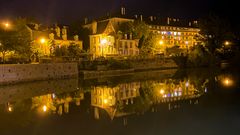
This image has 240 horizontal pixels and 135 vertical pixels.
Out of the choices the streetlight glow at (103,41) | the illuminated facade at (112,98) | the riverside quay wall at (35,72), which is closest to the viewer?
the illuminated facade at (112,98)

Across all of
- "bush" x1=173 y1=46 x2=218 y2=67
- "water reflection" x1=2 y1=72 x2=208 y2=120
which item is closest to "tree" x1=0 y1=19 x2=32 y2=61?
"water reflection" x1=2 y1=72 x2=208 y2=120

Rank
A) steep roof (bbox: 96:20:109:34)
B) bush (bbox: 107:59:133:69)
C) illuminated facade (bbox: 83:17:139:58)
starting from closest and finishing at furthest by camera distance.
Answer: bush (bbox: 107:59:133:69), illuminated facade (bbox: 83:17:139:58), steep roof (bbox: 96:20:109:34)

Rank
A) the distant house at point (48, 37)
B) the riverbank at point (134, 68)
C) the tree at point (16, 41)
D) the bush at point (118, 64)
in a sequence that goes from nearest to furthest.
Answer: the tree at point (16, 41) < the riverbank at point (134, 68) < the bush at point (118, 64) < the distant house at point (48, 37)

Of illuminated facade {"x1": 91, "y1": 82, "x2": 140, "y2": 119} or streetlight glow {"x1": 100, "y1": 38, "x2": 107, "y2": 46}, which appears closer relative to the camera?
illuminated facade {"x1": 91, "y1": 82, "x2": 140, "y2": 119}

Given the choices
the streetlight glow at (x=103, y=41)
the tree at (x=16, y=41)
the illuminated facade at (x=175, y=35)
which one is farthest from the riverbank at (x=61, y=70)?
the illuminated facade at (x=175, y=35)

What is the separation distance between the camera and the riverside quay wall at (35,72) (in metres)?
38.0

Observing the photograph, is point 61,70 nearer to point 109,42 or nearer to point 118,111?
point 118,111

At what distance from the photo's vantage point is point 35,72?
41.8 meters

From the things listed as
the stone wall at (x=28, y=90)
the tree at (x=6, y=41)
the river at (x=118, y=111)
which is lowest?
the river at (x=118, y=111)

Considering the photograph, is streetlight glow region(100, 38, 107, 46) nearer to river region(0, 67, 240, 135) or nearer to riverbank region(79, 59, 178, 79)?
riverbank region(79, 59, 178, 79)

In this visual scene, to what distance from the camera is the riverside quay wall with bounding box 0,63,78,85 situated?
38.0m

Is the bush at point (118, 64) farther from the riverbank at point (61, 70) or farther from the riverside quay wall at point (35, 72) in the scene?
the riverside quay wall at point (35, 72)

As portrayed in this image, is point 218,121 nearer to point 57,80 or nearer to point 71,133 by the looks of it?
point 71,133

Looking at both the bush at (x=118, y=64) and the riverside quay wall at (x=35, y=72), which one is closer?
the riverside quay wall at (x=35, y=72)
